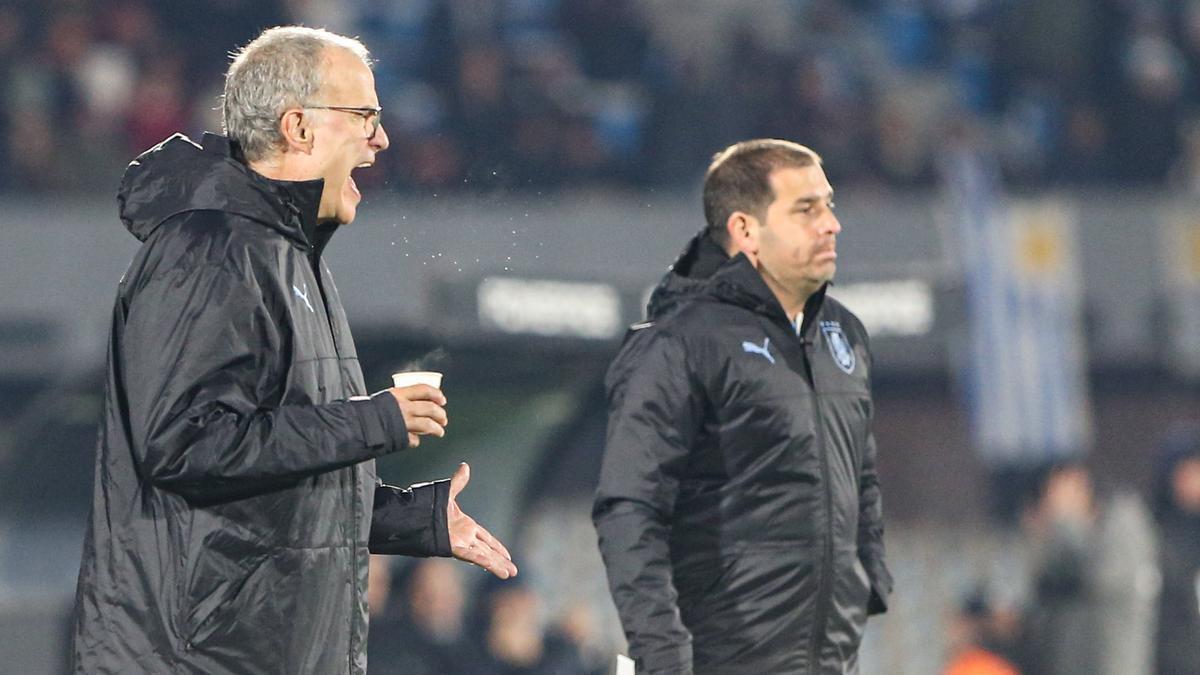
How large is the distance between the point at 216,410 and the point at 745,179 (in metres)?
1.94

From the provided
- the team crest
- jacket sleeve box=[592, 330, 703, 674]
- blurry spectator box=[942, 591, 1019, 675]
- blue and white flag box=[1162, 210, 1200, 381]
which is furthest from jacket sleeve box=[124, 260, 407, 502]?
blue and white flag box=[1162, 210, 1200, 381]

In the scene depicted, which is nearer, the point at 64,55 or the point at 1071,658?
the point at 1071,658

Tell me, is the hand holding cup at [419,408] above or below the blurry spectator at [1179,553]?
above

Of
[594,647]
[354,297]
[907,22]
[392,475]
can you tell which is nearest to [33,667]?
[392,475]

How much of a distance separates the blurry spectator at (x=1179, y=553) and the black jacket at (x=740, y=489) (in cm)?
464

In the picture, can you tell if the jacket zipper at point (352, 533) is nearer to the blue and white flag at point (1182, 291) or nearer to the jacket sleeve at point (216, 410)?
the jacket sleeve at point (216, 410)

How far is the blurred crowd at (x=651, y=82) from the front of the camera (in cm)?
1266

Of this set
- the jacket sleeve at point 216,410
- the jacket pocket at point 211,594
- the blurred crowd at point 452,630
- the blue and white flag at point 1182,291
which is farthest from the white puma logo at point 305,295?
the blue and white flag at point 1182,291

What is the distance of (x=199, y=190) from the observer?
3.31m

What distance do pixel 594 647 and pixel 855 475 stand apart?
17.2 feet

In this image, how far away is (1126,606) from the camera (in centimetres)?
960

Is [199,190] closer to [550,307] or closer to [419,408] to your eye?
[419,408]

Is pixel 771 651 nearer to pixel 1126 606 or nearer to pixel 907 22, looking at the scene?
pixel 1126 606

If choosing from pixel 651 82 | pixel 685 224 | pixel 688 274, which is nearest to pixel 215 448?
pixel 688 274
